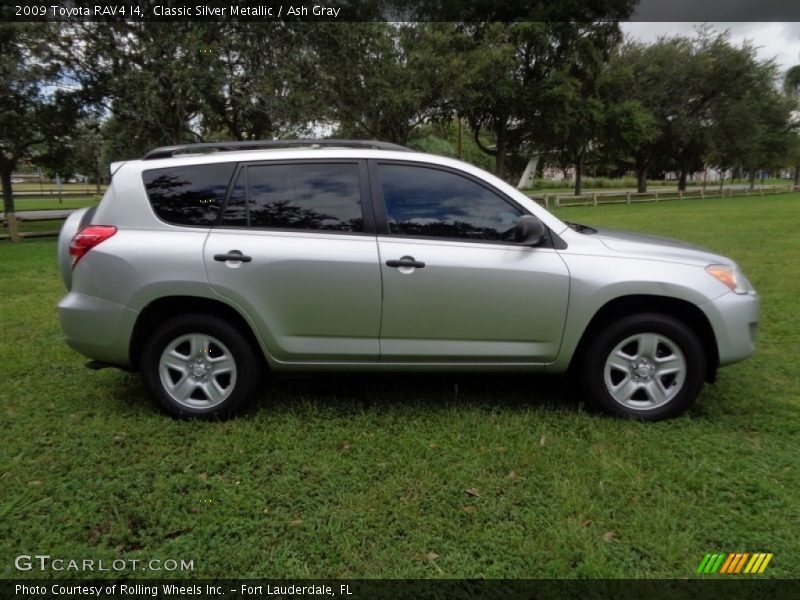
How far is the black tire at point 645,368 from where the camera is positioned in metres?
3.54

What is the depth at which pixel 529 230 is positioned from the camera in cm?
342

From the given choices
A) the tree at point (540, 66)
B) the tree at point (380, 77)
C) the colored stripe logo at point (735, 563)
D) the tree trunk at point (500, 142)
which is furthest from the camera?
the tree trunk at point (500, 142)

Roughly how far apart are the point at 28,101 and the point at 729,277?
18411mm

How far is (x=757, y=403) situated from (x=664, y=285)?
126 centimetres

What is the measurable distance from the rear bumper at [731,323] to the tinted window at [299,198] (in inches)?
87.8

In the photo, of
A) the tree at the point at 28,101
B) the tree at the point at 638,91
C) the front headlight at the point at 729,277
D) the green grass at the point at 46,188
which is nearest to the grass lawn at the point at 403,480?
the front headlight at the point at 729,277

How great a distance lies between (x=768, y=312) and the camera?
247 inches

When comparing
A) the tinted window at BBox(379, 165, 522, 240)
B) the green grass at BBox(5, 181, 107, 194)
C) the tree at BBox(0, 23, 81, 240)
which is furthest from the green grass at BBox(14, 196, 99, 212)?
the tinted window at BBox(379, 165, 522, 240)

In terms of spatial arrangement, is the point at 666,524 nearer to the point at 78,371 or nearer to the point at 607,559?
the point at 607,559

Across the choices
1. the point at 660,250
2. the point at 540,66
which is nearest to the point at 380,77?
the point at 540,66

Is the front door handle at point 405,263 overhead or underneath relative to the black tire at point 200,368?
overhead

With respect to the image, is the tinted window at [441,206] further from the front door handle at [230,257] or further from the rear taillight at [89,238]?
the rear taillight at [89,238]

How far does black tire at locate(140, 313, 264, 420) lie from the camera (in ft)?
11.7

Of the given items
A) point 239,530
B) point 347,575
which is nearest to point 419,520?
point 347,575
